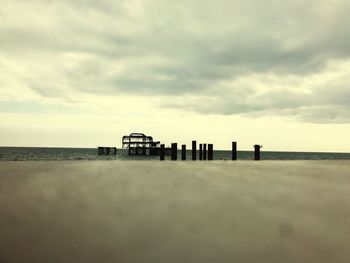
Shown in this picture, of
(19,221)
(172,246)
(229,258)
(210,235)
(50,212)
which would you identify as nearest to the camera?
(229,258)

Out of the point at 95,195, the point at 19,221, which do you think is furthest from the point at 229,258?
the point at 95,195

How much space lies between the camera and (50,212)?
6.29 metres

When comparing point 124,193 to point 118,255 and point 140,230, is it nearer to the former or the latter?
point 140,230

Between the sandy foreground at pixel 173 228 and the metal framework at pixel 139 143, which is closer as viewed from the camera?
the sandy foreground at pixel 173 228

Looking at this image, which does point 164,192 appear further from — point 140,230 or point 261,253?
point 261,253

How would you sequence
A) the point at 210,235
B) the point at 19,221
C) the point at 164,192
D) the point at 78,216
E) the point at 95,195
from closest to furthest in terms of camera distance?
the point at 210,235 → the point at 19,221 → the point at 78,216 → the point at 95,195 → the point at 164,192

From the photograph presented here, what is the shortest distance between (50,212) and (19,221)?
0.82 meters

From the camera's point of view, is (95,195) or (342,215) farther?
(95,195)

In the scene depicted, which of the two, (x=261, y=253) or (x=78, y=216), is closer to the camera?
(x=261, y=253)

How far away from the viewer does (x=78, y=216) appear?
5.87 m

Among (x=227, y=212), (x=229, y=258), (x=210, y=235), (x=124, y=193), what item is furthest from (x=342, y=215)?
(x=124, y=193)

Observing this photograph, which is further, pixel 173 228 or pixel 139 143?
pixel 139 143

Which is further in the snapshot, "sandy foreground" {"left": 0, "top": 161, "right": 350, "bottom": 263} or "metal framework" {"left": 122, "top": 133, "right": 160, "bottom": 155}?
"metal framework" {"left": 122, "top": 133, "right": 160, "bottom": 155}

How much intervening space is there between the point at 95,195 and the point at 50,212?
234 centimetres
